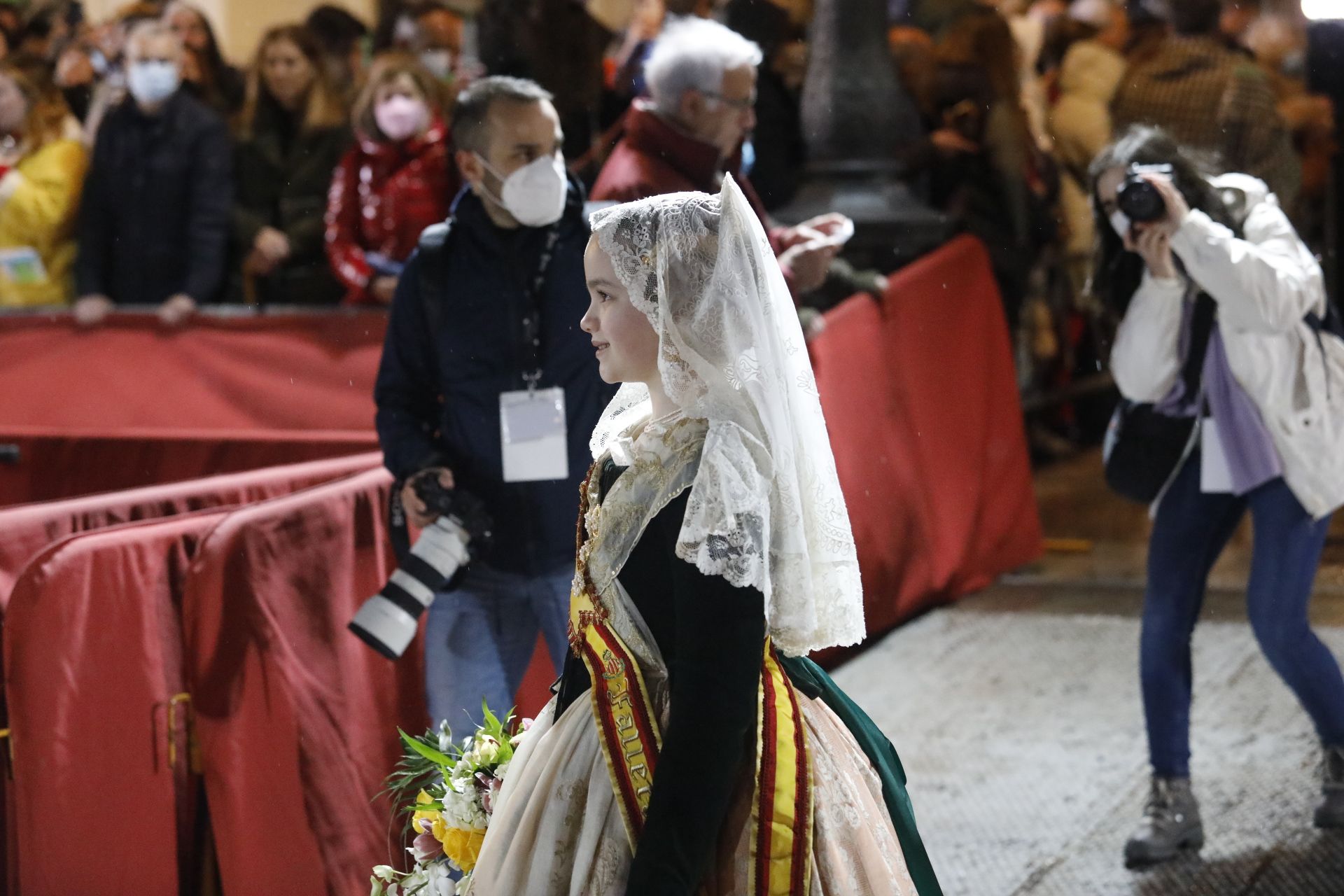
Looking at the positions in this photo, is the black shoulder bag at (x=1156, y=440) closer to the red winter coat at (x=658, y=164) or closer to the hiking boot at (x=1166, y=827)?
the hiking boot at (x=1166, y=827)

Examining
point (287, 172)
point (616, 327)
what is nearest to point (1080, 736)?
point (616, 327)

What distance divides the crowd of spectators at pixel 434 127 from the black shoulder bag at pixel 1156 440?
2291mm

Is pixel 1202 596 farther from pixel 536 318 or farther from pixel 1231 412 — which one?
pixel 536 318

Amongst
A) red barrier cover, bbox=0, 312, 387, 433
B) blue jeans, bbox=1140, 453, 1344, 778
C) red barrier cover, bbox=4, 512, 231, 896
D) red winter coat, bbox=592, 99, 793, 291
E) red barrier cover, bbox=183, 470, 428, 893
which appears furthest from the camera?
red barrier cover, bbox=0, 312, 387, 433

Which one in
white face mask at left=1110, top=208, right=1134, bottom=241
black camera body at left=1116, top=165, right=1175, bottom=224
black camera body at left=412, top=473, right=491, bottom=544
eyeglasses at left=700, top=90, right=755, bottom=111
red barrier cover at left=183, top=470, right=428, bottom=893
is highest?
eyeglasses at left=700, top=90, right=755, bottom=111

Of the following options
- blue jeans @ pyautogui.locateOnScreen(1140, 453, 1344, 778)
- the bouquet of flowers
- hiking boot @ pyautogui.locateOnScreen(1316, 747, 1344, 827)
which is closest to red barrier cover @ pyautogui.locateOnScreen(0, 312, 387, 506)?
blue jeans @ pyautogui.locateOnScreen(1140, 453, 1344, 778)

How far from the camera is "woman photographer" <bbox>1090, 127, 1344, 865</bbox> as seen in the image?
3.62 meters

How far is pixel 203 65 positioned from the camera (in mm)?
7684

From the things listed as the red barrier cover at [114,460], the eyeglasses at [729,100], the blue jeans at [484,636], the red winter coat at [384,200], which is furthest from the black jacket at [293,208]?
the blue jeans at [484,636]

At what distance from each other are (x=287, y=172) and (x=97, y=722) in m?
4.17

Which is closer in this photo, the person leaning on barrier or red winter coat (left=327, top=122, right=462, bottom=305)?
red winter coat (left=327, top=122, right=462, bottom=305)

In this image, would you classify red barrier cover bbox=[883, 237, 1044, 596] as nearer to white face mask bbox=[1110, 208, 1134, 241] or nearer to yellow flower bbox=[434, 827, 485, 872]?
white face mask bbox=[1110, 208, 1134, 241]

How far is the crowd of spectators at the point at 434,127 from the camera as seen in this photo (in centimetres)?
608

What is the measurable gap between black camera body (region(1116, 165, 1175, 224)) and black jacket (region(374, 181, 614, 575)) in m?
1.18
